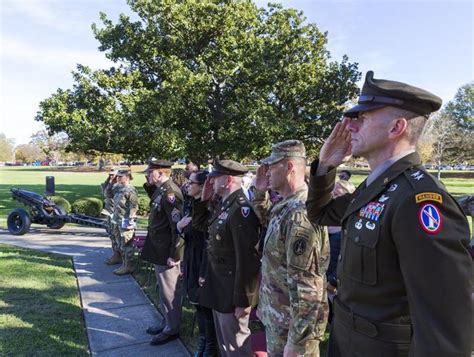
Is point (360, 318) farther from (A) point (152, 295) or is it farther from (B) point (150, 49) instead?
(B) point (150, 49)

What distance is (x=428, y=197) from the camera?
4.38 feet

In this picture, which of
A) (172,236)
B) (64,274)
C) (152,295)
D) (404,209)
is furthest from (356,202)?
(64,274)

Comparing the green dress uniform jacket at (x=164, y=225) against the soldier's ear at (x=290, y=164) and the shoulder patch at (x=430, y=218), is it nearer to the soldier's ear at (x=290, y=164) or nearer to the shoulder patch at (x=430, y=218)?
the soldier's ear at (x=290, y=164)

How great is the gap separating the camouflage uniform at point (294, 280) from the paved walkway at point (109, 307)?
214 centimetres

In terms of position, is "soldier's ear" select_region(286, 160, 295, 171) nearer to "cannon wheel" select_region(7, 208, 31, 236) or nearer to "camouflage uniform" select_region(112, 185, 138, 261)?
"camouflage uniform" select_region(112, 185, 138, 261)

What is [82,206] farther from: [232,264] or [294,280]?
[294,280]

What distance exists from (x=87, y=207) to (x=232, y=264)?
11.6 m

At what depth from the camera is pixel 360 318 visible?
1.54m

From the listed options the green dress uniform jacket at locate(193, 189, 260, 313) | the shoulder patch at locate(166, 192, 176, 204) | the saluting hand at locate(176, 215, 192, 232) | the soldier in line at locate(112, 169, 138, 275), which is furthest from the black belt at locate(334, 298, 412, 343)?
the soldier in line at locate(112, 169, 138, 275)

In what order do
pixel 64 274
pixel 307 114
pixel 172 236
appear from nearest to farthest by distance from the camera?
pixel 172 236
pixel 64 274
pixel 307 114

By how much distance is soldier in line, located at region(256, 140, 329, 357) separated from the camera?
2.13 meters

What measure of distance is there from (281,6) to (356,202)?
17.3m

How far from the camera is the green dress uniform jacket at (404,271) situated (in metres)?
1.23

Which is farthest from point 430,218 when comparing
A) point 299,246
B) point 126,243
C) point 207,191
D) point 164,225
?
point 126,243
